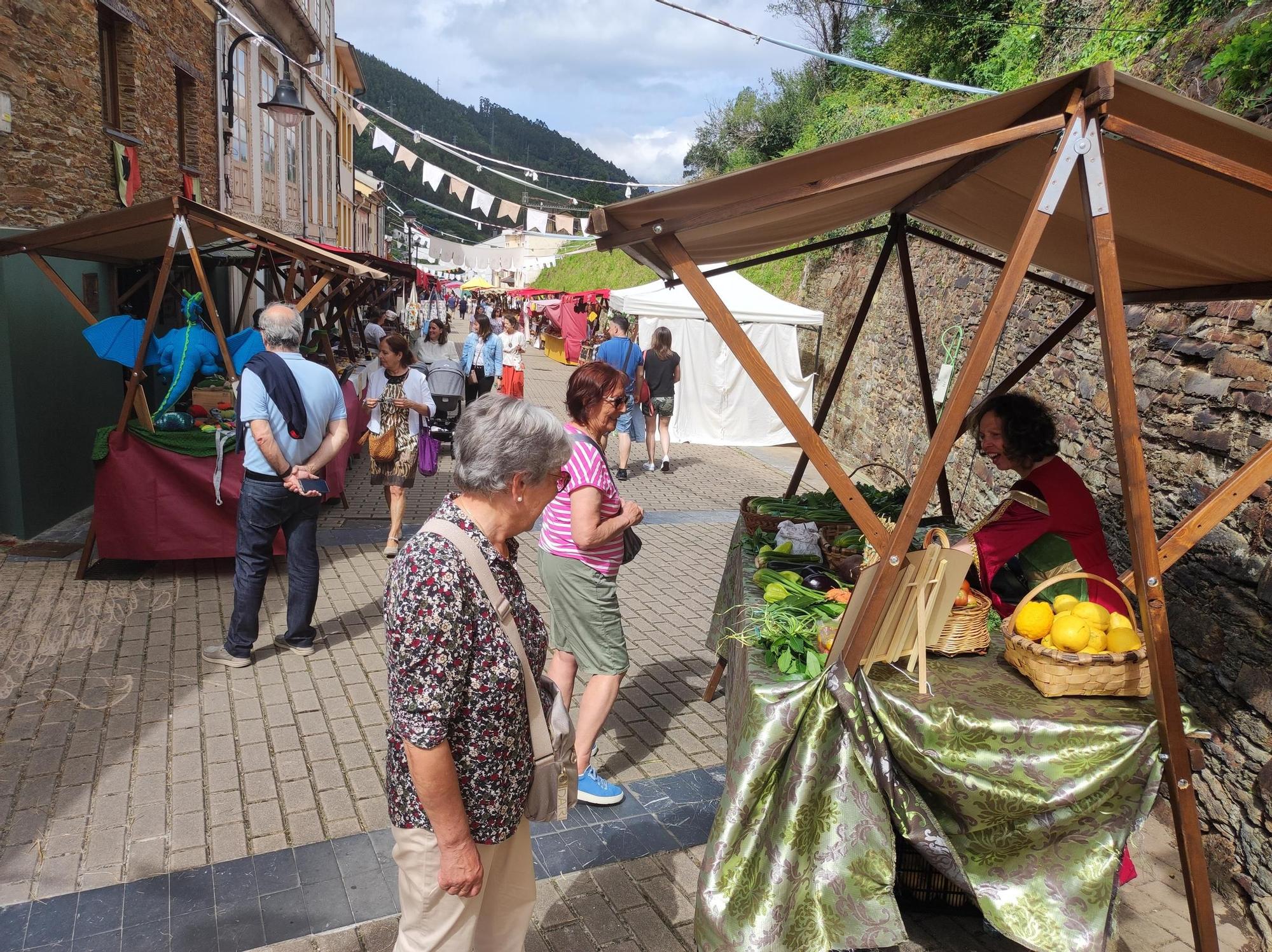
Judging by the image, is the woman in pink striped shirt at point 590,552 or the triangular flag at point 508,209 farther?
the triangular flag at point 508,209

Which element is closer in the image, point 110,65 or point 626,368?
point 110,65

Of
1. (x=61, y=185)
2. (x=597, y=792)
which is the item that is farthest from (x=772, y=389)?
(x=61, y=185)

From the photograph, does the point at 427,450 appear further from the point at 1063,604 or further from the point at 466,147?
the point at 466,147

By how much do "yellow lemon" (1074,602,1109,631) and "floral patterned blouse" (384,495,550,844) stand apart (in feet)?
5.61

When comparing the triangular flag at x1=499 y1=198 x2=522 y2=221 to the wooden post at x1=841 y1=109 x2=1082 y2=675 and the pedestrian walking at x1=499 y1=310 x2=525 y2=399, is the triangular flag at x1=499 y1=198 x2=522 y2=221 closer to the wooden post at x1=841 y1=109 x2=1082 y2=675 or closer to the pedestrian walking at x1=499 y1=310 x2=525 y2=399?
the pedestrian walking at x1=499 y1=310 x2=525 y2=399

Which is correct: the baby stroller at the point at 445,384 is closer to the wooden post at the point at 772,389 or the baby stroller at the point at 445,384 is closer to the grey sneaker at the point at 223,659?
the grey sneaker at the point at 223,659

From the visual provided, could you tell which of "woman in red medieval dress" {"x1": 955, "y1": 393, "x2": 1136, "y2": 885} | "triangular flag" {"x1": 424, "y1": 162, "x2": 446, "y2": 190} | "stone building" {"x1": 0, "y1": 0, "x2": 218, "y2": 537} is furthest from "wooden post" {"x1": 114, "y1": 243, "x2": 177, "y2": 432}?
"triangular flag" {"x1": 424, "y1": 162, "x2": 446, "y2": 190}

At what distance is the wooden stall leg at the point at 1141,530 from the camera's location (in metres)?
2.34

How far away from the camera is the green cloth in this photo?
19.3 feet

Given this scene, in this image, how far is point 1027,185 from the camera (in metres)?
3.04

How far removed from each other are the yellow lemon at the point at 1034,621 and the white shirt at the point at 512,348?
11.4 meters

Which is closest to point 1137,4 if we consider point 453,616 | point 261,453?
point 261,453

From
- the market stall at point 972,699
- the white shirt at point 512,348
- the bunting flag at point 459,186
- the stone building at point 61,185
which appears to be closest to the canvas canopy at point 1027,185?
the market stall at point 972,699

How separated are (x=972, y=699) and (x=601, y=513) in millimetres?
A: 1432
